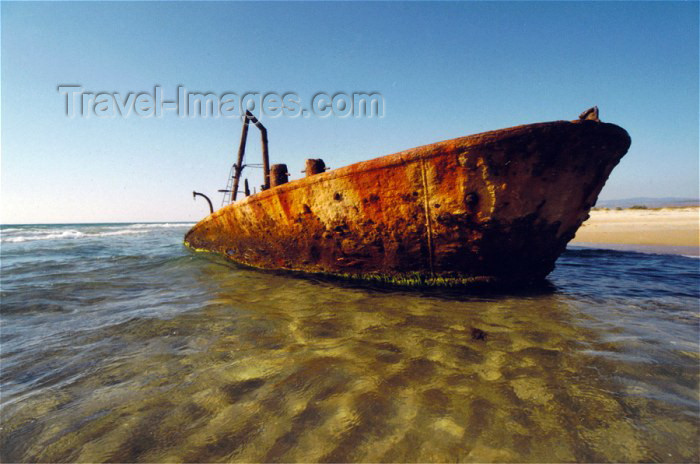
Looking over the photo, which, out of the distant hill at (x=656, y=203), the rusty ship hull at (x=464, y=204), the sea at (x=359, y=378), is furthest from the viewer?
the distant hill at (x=656, y=203)

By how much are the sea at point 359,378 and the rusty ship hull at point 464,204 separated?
0.42 metres

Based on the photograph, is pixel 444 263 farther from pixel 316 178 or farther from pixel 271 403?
pixel 271 403

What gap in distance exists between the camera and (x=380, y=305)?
3035 millimetres

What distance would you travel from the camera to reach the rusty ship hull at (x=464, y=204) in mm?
2770

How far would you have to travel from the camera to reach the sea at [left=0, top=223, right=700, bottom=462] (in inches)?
47.6

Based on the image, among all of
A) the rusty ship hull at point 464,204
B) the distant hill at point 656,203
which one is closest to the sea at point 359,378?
the rusty ship hull at point 464,204

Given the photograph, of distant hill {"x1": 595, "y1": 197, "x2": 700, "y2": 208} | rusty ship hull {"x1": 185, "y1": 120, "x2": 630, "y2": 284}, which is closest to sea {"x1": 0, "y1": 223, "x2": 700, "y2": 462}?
rusty ship hull {"x1": 185, "y1": 120, "x2": 630, "y2": 284}

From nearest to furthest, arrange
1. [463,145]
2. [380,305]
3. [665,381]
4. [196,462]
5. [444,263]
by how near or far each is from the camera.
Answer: [196,462]
[665,381]
[463,145]
[380,305]
[444,263]

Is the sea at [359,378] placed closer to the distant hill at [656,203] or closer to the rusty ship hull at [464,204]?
the rusty ship hull at [464,204]

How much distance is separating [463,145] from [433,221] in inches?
31.8

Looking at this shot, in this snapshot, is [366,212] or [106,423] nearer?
[106,423]

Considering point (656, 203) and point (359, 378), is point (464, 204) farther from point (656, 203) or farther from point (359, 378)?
point (656, 203)

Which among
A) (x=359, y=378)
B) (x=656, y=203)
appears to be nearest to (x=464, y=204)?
(x=359, y=378)

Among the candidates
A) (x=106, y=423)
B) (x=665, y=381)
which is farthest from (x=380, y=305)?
(x=106, y=423)
